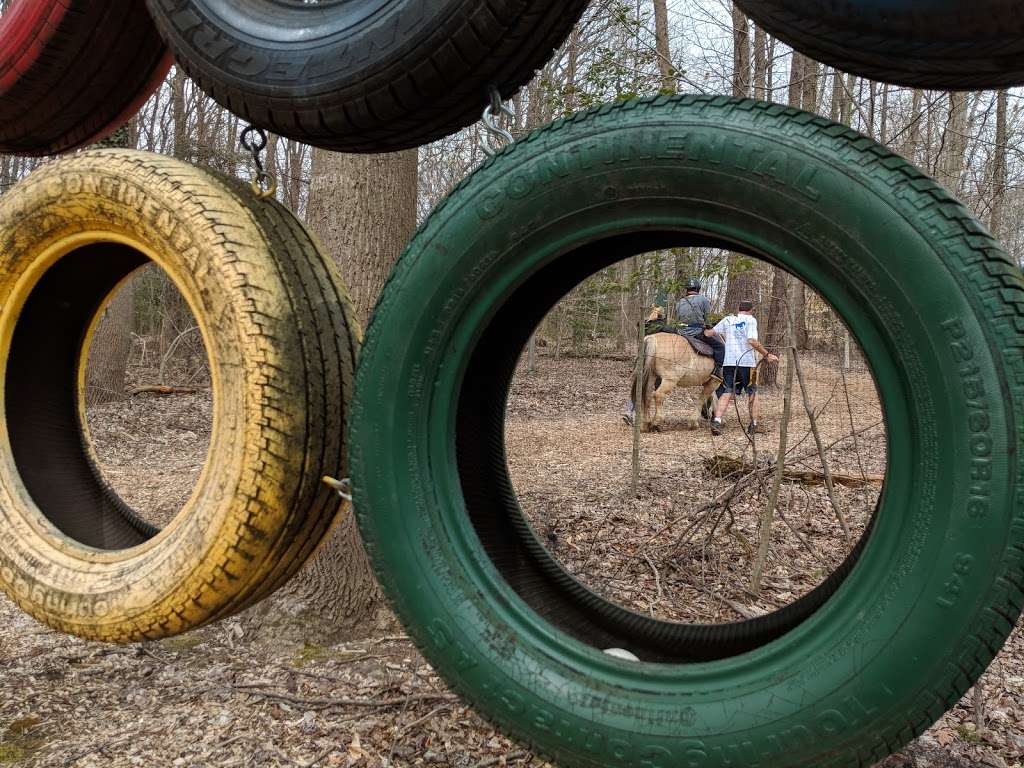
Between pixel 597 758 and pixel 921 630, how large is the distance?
0.62 metres

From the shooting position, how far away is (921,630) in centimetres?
126

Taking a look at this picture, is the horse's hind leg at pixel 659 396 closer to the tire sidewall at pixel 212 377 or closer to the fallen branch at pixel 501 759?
the fallen branch at pixel 501 759

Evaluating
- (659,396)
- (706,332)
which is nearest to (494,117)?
(706,332)

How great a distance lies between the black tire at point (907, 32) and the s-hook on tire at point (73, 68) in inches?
65.8

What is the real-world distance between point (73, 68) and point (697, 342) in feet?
31.9

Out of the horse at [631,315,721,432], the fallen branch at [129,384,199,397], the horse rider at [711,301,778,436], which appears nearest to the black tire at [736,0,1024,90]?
the horse rider at [711,301,778,436]

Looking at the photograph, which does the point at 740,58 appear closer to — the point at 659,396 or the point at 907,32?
the point at 907,32

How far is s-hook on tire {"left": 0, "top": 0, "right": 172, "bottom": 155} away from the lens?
6.77 ft

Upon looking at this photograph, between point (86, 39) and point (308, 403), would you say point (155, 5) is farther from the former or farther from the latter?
point (308, 403)

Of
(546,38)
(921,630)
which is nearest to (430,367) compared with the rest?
(546,38)

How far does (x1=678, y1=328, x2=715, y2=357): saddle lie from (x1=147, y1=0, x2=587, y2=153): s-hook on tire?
943 centimetres

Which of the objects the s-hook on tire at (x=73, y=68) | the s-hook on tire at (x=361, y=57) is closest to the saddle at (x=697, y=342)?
the s-hook on tire at (x=73, y=68)

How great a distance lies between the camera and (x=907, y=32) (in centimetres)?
156

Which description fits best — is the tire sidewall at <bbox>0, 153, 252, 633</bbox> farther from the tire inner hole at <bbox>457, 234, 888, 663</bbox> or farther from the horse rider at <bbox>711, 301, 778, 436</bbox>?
the horse rider at <bbox>711, 301, 778, 436</bbox>
